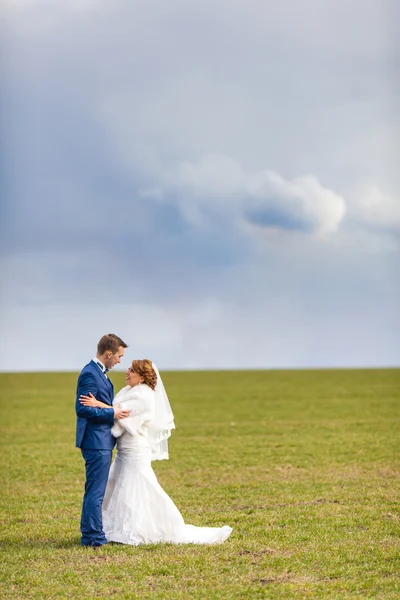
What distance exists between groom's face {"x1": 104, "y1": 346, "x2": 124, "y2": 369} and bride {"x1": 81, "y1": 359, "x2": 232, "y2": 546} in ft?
1.37

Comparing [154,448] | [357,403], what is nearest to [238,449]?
[154,448]

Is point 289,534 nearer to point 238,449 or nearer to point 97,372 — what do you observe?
point 97,372

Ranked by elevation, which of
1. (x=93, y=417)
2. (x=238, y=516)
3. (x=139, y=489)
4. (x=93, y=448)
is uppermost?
(x=93, y=417)

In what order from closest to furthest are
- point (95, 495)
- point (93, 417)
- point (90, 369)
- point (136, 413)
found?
point (93, 417)
point (95, 495)
point (90, 369)
point (136, 413)

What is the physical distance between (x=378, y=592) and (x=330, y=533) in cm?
→ 325

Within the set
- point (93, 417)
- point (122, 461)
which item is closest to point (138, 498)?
point (122, 461)

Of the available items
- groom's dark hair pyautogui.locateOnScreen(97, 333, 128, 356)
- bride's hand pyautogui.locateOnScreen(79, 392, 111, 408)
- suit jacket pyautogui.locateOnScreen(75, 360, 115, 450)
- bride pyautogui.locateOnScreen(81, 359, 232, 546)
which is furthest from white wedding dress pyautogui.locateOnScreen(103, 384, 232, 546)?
groom's dark hair pyautogui.locateOnScreen(97, 333, 128, 356)

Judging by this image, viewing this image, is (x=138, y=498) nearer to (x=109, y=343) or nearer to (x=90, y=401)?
(x=90, y=401)

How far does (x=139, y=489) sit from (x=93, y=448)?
965 millimetres

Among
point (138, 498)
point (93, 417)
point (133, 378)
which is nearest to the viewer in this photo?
point (93, 417)

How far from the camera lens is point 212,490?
18422mm

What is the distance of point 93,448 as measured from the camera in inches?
479

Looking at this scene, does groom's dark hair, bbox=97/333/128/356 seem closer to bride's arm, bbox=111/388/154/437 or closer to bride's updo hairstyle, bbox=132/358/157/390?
bride's updo hairstyle, bbox=132/358/157/390

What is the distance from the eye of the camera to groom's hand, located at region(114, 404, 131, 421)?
12328 millimetres
